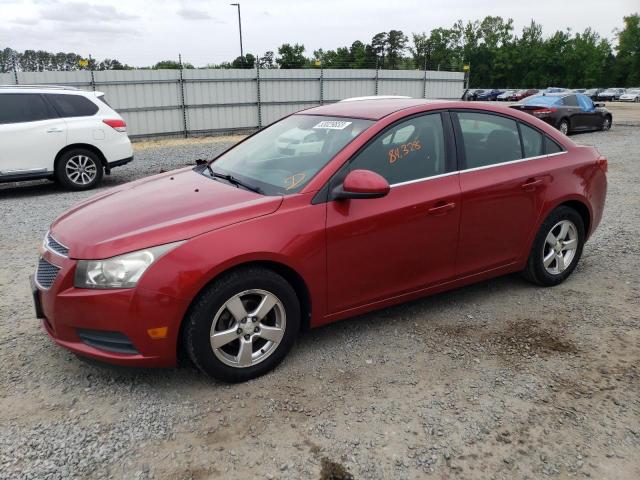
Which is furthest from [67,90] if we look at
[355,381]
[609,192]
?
[609,192]

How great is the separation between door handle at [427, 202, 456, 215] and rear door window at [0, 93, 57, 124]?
24.7 feet

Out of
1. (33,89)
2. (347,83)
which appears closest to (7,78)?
(33,89)

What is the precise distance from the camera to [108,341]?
292 centimetres

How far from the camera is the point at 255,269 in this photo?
305 cm

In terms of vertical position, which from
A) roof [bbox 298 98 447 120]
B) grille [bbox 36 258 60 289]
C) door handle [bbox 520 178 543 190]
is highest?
roof [bbox 298 98 447 120]

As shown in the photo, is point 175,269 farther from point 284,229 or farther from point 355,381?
point 355,381

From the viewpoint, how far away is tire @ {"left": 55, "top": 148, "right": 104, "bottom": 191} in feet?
29.4

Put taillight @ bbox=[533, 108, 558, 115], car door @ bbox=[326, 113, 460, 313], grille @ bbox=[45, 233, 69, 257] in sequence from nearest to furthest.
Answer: grille @ bbox=[45, 233, 69, 257] → car door @ bbox=[326, 113, 460, 313] → taillight @ bbox=[533, 108, 558, 115]

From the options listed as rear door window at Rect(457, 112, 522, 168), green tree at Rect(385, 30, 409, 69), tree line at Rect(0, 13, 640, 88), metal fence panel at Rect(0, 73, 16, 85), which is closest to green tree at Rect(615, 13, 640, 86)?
tree line at Rect(0, 13, 640, 88)

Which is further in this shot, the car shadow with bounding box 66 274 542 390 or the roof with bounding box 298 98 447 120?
the roof with bounding box 298 98 447 120

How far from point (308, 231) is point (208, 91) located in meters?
16.4

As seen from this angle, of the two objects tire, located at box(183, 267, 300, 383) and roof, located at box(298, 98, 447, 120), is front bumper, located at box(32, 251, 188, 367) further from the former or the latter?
roof, located at box(298, 98, 447, 120)

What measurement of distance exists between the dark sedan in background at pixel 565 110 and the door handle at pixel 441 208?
14.0 metres

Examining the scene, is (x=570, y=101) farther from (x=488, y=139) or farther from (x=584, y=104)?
(x=488, y=139)
